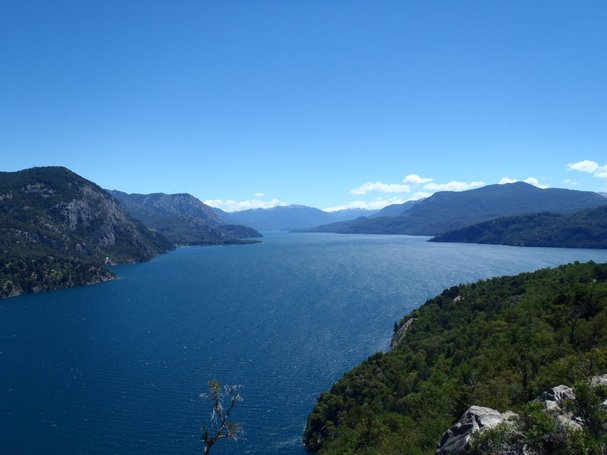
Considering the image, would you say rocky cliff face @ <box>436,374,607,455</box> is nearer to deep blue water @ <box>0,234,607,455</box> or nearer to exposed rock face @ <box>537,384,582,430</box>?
exposed rock face @ <box>537,384,582,430</box>

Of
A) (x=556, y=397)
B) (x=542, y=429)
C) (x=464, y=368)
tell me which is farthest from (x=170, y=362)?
(x=542, y=429)

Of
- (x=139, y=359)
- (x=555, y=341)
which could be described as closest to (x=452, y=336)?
(x=555, y=341)

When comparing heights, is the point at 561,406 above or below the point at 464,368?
above

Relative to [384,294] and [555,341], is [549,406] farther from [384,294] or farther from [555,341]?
[384,294]

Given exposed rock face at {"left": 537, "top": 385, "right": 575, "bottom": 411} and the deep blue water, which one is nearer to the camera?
exposed rock face at {"left": 537, "top": 385, "right": 575, "bottom": 411}

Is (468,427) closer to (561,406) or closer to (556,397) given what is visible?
(561,406)

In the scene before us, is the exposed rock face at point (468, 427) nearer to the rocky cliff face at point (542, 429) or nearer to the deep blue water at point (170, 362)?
the rocky cliff face at point (542, 429)

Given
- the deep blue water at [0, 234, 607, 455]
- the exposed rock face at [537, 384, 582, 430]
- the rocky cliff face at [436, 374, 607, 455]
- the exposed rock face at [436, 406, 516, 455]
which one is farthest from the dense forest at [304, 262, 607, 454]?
the deep blue water at [0, 234, 607, 455]
